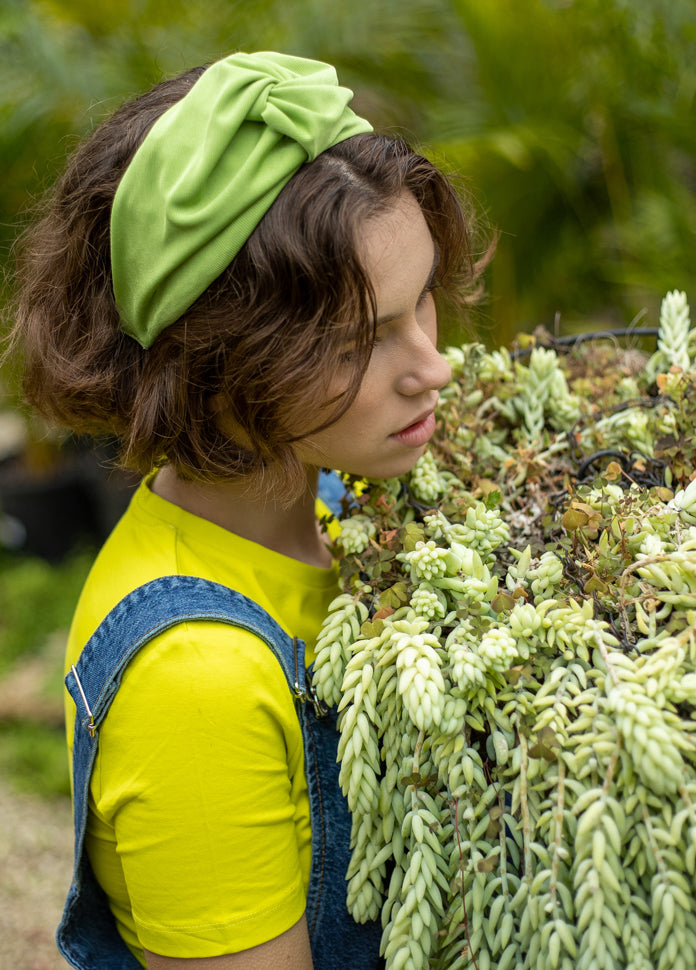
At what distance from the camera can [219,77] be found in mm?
895

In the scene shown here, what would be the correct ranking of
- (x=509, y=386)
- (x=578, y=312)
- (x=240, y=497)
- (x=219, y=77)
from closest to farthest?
(x=219, y=77) < (x=240, y=497) < (x=509, y=386) < (x=578, y=312)

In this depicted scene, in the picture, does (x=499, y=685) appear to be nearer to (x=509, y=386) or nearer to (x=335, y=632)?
(x=335, y=632)

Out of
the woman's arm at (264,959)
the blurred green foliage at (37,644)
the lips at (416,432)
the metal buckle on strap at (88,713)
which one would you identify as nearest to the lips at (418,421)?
the lips at (416,432)

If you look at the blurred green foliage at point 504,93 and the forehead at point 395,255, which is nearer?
the forehead at point 395,255

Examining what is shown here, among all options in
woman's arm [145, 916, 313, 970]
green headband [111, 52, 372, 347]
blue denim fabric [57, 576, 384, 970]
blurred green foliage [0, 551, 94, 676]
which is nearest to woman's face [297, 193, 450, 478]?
green headband [111, 52, 372, 347]

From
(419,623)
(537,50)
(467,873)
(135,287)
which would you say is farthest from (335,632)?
(537,50)

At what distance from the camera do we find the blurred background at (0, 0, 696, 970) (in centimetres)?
237

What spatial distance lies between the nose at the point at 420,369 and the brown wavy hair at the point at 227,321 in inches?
2.7

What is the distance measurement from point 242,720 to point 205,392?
0.39 m

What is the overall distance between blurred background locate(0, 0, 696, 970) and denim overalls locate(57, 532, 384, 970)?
4.22ft

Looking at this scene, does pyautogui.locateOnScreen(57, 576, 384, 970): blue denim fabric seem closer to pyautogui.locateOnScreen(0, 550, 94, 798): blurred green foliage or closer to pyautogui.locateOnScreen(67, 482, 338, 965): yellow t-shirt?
pyautogui.locateOnScreen(67, 482, 338, 965): yellow t-shirt

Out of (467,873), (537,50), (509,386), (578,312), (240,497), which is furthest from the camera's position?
(578,312)

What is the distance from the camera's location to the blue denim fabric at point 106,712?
0.94 meters

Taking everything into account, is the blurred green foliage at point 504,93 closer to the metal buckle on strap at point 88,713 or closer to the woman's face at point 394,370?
the woman's face at point 394,370
